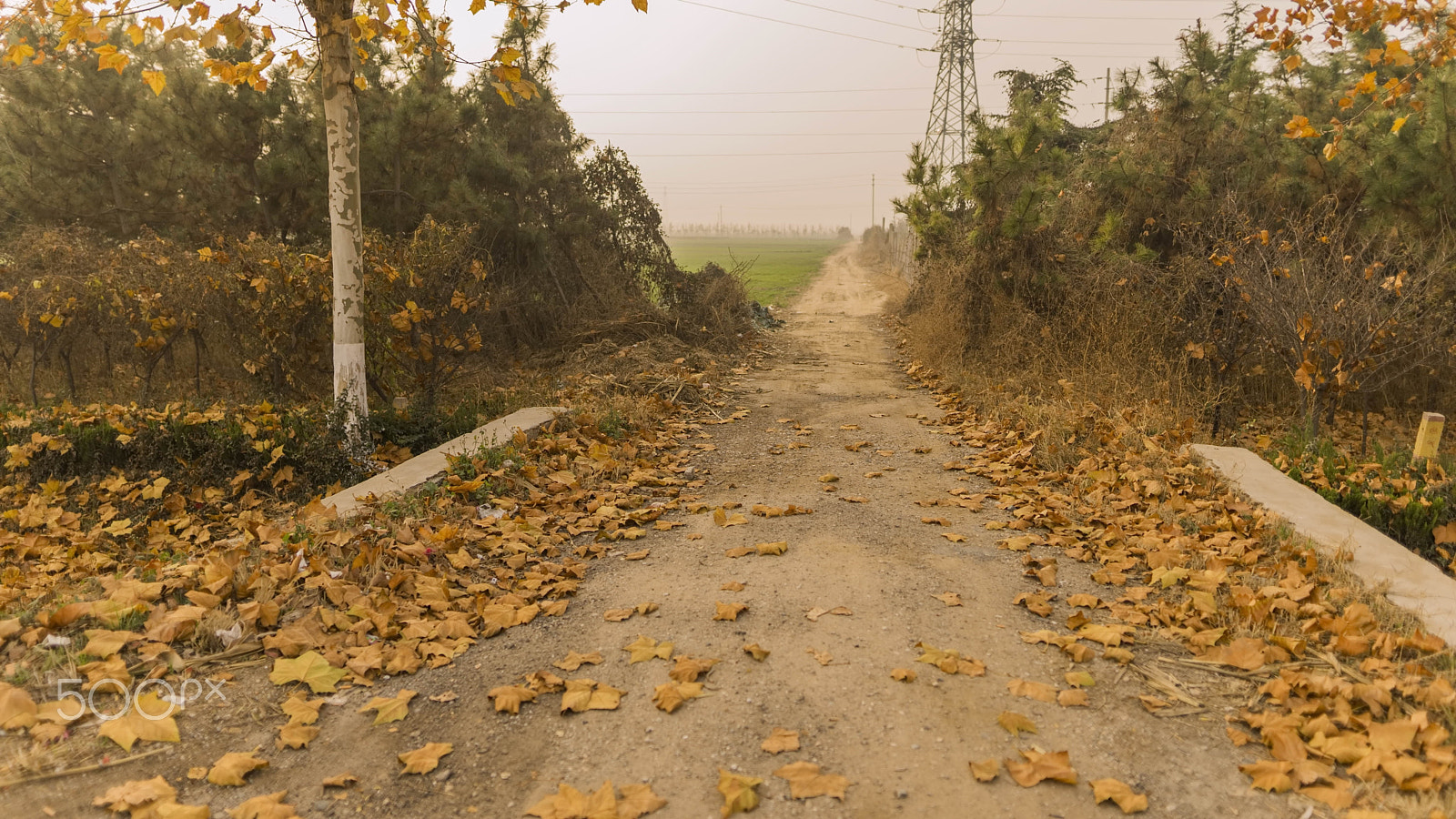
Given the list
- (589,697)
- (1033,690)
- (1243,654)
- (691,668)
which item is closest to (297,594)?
(589,697)

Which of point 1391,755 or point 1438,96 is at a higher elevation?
point 1438,96

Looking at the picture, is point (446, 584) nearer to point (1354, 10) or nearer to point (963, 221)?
point (1354, 10)

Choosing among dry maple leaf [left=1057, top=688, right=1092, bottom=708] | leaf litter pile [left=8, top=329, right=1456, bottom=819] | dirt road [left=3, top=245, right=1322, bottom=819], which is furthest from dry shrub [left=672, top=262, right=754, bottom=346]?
dry maple leaf [left=1057, top=688, right=1092, bottom=708]

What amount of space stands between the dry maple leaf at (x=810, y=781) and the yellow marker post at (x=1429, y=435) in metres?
5.36

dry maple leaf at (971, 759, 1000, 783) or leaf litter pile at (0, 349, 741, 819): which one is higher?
leaf litter pile at (0, 349, 741, 819)

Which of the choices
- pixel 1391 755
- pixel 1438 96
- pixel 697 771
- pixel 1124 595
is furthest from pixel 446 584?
pixel 1438 96

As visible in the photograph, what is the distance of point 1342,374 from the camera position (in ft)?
20.1

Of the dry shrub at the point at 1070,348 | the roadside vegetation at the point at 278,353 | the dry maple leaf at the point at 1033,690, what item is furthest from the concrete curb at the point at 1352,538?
the roadside vegetation at the point at 278,353

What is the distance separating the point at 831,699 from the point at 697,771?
0.61 m

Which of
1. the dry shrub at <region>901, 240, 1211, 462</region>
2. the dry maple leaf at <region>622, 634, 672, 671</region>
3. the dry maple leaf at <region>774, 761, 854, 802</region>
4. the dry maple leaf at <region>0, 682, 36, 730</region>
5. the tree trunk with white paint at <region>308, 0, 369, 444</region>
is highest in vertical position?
the tree trunk with white paint at <region>308, 0, 369, 444</region>

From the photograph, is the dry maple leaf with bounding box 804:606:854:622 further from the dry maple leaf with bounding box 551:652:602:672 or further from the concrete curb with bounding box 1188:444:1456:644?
the concrete curb with bounding box 1188:444:1456:644

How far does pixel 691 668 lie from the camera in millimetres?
3146

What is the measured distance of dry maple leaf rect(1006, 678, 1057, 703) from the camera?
9.80 ft

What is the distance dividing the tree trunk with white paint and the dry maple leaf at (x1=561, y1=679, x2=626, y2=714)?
4118mm
